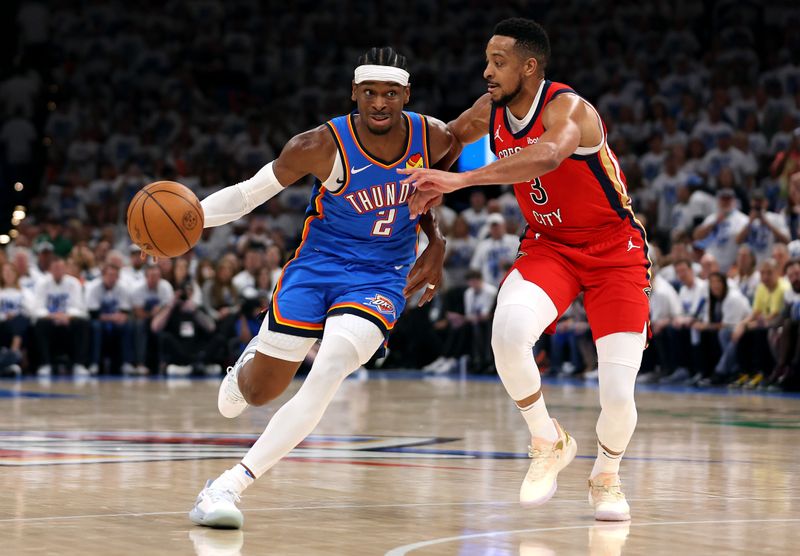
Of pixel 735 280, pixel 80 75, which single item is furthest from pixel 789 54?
pixel 80 75

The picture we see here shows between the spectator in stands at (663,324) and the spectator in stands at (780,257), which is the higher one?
the spectator in stands at (780,257)

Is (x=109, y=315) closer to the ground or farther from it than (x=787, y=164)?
closer to the ground

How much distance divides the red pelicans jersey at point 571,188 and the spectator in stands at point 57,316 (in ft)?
37.1

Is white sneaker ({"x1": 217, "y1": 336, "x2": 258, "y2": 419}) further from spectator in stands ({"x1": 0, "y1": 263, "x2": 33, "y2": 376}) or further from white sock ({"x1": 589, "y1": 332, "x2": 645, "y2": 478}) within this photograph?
spectator in stands ({"x1": 0, "y1": 263, "x2": 33, "y2": 376})

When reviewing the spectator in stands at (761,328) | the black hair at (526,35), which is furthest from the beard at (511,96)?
the spectator in stands at (761,328)

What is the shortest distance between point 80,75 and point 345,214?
56.9ft

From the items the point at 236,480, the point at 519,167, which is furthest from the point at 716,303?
the point at 236,480

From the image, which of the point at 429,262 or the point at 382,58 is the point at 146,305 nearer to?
the point at 429,262

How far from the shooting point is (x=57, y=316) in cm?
1616

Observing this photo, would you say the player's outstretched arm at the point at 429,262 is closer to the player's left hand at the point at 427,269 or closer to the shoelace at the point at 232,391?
the player's left hand at the point at 427,269

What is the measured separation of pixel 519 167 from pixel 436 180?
12.9 inches

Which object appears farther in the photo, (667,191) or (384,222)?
(667,191)

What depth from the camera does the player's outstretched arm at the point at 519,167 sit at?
5.14m

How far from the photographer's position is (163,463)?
698 cm
